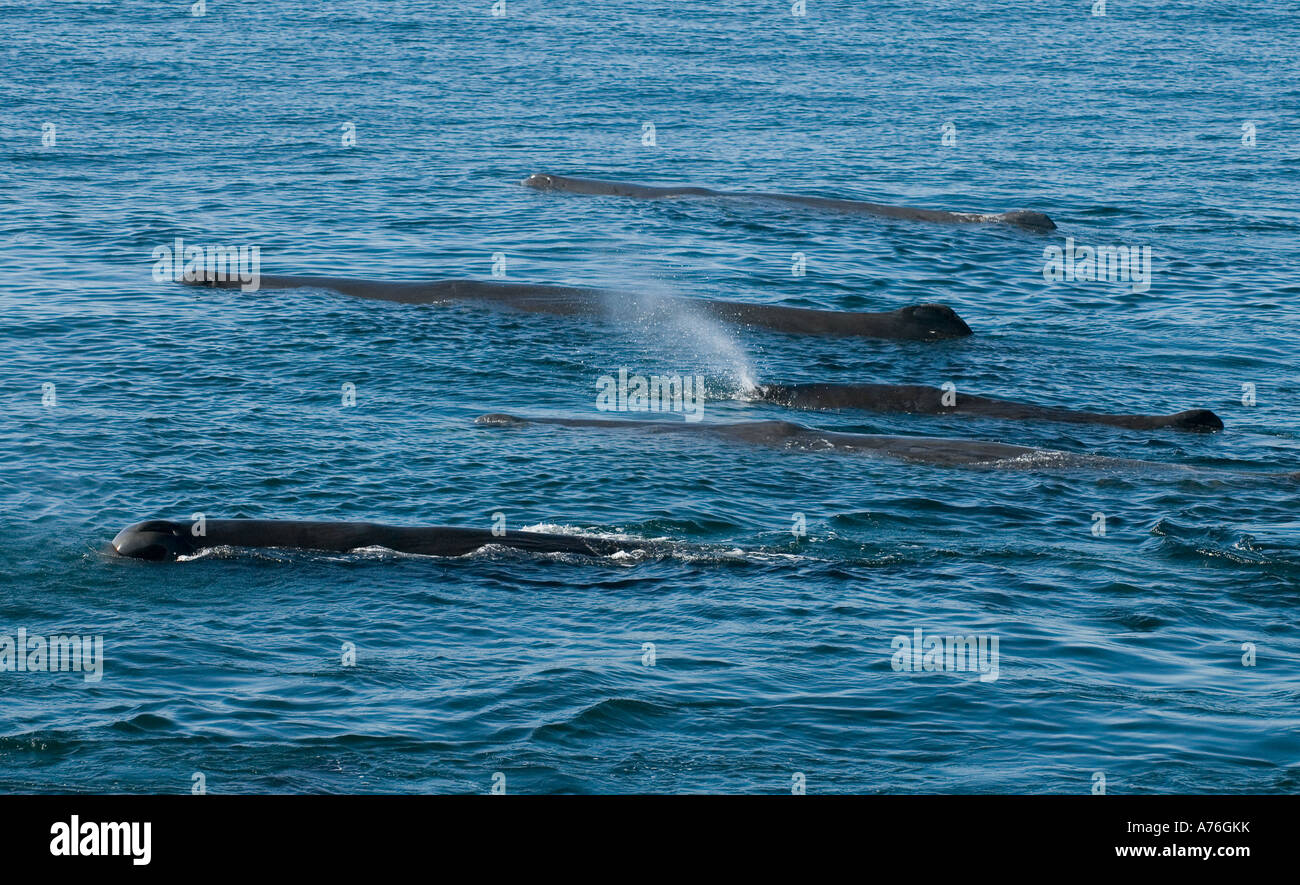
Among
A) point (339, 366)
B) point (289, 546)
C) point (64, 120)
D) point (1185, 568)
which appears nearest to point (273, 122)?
point (64, 120)

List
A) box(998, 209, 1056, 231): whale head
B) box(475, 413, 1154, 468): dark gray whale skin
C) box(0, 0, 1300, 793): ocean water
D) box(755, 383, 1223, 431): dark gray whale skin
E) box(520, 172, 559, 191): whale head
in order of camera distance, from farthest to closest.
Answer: box(520, 172, 559, 191): whale head, box(998, 209, 1056, 231): whale head, box(755, 383, 1223, 431): dark gray whale skin, box(475, 413, 1154, 468): dark gray whale skin, box(0, 0, 1300, 793): ocean water

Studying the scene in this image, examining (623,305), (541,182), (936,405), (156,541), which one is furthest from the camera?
(541,182)

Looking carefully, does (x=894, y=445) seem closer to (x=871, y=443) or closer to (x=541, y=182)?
(x=871, y=443)

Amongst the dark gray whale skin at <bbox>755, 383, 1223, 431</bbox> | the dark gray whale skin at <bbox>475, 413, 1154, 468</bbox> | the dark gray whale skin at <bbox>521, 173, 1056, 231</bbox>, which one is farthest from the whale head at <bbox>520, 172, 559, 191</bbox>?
the dark gray whale skin at <bbox>475, 413, 1154, 468</bbox>

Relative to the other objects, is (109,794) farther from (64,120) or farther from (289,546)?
(64,120)

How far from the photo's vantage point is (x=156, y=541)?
21.7 m

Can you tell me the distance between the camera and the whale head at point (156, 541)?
71.2ft

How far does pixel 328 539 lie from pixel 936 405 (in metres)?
11.3

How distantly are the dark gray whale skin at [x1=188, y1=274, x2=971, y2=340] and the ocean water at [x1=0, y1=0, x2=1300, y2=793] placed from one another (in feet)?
1.62

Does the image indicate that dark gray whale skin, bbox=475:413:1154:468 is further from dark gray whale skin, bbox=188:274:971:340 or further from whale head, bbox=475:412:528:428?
dark gray whale skin, bbox=188:274:971:340

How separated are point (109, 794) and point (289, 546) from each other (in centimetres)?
617

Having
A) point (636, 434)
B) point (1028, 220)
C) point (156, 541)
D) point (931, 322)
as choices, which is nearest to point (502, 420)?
point (636, 434)

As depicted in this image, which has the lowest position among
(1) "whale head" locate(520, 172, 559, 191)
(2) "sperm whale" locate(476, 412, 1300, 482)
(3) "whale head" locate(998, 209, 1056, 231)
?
(2) "sperm whale" locate(476, 412, 1300, 482)

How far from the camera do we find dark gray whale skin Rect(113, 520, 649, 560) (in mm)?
21797
